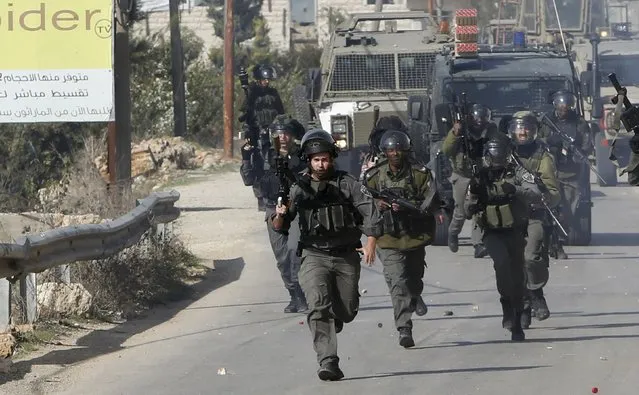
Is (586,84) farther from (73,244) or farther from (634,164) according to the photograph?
(73,244)

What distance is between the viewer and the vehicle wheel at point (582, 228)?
16484 millimetres

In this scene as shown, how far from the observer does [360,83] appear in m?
20.9

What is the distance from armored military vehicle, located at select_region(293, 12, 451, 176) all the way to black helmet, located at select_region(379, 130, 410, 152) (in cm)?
937

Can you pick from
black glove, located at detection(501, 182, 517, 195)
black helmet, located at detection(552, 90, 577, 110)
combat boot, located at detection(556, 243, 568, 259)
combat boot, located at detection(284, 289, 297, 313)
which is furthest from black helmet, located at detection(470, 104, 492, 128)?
black glove, located at detection(501, 182, 517, 195)

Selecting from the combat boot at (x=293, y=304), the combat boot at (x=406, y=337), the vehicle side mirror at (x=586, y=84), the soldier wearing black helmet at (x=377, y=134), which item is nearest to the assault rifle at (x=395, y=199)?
the combat boot at (x=406, y=337)

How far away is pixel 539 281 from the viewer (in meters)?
11.0

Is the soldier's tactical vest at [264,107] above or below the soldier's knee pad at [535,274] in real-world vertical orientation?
above

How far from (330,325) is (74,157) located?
14166mm

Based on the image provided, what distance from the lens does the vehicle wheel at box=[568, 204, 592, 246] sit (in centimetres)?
1648

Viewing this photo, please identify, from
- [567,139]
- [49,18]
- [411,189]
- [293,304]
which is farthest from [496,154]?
[49,18]

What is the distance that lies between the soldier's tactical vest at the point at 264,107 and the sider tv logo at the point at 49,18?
4.59 metres

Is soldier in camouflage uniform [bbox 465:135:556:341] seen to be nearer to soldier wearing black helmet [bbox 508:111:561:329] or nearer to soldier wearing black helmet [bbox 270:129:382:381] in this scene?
soldier wearing black helmet [bbox 508:111:561:329]

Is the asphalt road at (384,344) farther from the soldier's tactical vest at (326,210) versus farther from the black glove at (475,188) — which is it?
the black glove at (475,188)

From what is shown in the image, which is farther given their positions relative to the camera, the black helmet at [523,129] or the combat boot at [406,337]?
the black helmet at [523,129]
